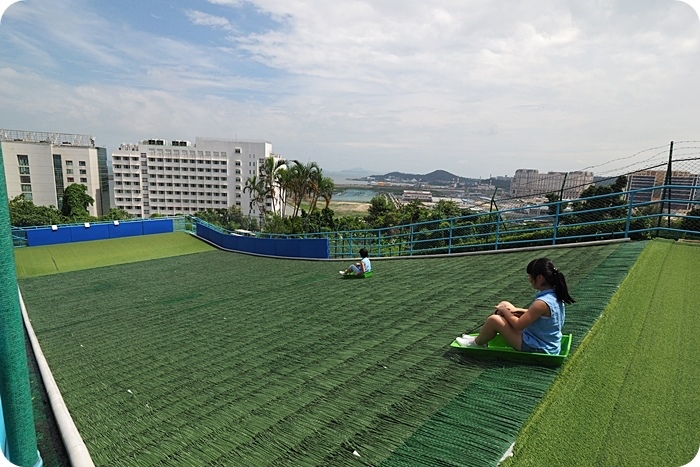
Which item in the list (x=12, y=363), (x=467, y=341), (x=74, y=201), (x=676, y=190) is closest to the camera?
(x=12, y=363)

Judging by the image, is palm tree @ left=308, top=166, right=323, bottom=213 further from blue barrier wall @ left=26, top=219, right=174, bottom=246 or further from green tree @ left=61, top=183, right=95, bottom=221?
green tree @ left=61, top=183, right=95, bottom=221

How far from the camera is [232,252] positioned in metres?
19.2

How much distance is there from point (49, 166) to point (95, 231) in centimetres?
6917

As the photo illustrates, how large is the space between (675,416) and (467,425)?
133 centimetres

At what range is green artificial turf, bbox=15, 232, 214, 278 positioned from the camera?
1673cm

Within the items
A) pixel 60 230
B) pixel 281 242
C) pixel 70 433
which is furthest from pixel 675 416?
pixel 60 230

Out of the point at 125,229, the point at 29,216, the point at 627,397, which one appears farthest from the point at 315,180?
the point at 627,397

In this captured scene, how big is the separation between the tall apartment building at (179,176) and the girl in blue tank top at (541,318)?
8769 centimetres

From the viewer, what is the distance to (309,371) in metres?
3.81

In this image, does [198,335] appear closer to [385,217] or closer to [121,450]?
[121,450]

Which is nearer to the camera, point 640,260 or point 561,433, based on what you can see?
point 561,433

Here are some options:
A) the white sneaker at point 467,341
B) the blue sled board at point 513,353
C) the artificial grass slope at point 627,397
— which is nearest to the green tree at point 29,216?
the white sneaker at point 467,341

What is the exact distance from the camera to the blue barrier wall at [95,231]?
2034 centimetres

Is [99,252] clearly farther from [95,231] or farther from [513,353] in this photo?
[513,353]
